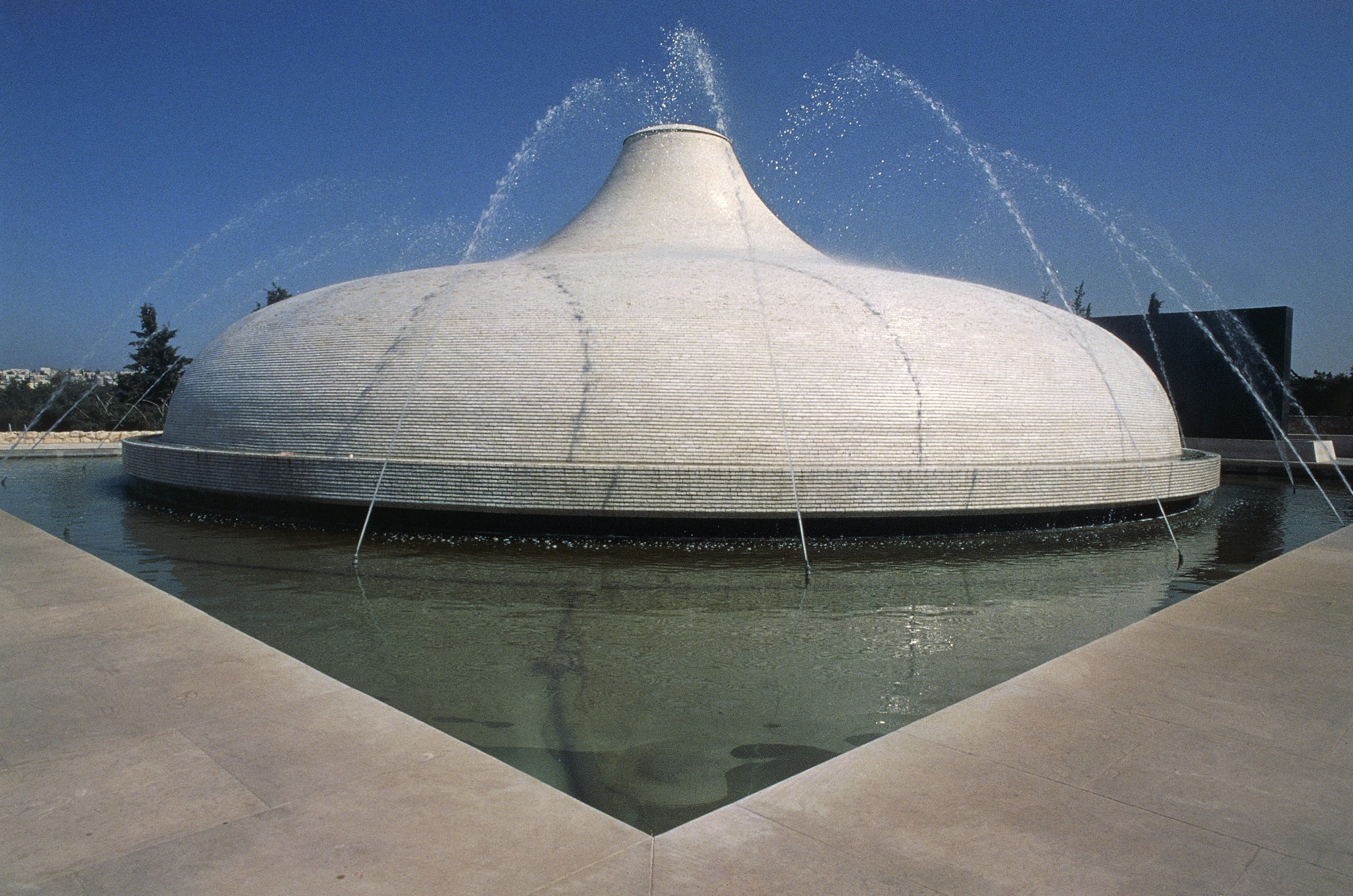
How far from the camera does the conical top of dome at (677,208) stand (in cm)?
1588

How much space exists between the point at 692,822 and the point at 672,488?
7.09m

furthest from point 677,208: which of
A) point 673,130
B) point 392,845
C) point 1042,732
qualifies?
point 392,845

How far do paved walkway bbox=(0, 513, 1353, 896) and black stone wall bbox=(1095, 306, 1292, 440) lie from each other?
22185 mm

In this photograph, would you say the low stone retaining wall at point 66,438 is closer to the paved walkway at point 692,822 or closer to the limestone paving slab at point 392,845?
the paved walkway at point 692,822

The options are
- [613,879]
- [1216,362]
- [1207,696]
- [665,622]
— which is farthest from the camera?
[1216,362]

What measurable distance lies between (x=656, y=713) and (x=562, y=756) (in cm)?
74

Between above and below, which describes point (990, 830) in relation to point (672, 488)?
below

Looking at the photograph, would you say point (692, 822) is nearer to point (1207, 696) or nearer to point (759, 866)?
point (759, 866)

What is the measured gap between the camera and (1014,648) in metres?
6.16

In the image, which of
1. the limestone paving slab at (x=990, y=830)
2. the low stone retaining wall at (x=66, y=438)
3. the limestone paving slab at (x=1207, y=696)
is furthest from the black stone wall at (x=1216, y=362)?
the low stone retaining wall at (x=66, y=438)

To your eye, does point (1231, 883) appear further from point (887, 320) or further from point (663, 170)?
point (663, 170)

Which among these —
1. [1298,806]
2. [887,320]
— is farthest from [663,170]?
[1298,806]

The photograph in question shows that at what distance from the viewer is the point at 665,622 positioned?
22.3 ft

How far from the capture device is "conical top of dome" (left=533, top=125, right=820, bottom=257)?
52.1 feet
